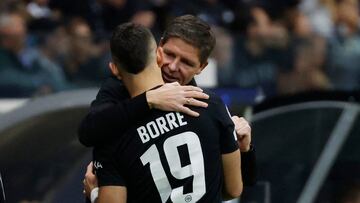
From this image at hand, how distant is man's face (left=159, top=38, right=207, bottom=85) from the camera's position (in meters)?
4.07

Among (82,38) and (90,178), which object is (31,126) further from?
(82,38)

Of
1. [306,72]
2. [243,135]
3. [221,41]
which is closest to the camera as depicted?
[243,135]

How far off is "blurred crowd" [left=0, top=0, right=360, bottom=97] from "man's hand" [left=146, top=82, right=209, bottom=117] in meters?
4.92

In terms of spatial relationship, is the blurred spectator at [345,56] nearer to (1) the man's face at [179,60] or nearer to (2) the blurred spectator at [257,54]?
(2) the blurred spectator at [257,54]

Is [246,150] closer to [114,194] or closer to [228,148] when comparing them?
[228,148]

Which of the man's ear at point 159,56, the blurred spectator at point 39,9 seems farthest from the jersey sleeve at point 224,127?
the blurred spectator at point 39,9

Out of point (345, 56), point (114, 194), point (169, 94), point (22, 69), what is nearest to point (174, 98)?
point (169, 94)

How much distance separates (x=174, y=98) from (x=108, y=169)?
1.03 ft

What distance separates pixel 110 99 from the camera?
4078mm

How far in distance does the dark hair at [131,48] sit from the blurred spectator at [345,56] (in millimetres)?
5997

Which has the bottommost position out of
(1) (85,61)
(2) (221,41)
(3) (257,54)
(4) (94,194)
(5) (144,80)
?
(3) (257,54)

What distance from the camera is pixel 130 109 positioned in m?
3.96

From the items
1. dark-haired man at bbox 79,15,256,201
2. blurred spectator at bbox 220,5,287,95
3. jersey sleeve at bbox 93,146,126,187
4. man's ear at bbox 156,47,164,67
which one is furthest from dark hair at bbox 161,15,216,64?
blurred spectator at bbox 220,5,287,95

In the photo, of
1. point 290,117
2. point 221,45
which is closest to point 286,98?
point 290,117
